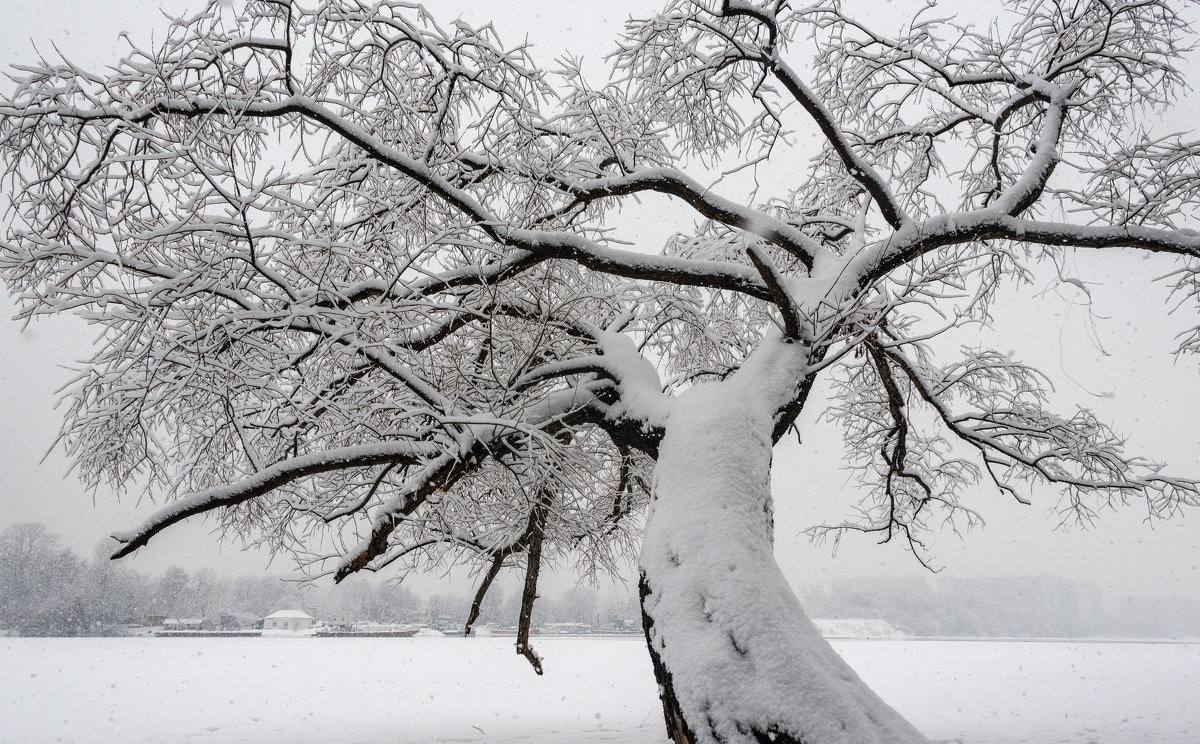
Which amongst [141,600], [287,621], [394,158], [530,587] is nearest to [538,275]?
[394,158]

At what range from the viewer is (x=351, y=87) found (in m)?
4.76

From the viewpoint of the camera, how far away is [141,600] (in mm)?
60219

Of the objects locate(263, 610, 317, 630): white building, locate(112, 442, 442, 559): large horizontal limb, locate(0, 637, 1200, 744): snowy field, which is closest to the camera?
locate(112, 442, 442, 559): large horizontal limb

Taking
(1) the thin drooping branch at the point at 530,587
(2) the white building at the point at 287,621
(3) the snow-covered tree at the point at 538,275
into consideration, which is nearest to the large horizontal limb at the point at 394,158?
(3) the snow-covered tree at the point at 538,275

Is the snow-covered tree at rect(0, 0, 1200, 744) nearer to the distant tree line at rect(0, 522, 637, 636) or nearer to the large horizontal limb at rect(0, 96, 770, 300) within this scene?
the large horizontal limb at rect(0, 96, 770, 300)

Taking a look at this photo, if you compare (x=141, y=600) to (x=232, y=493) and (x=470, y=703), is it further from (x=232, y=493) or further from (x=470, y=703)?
(x=232, y=493)

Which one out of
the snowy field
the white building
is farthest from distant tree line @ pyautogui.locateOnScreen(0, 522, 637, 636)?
the snowy field

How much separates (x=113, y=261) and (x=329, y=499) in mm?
3195

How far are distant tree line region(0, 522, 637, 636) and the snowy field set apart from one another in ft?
25.8

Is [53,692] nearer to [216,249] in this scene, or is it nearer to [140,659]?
[140,659]

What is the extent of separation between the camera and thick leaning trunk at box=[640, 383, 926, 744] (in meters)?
2.71

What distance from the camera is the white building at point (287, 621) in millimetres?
73500

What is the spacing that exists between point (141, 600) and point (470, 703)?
6269 cm

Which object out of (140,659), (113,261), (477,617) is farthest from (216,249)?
(140,659)
